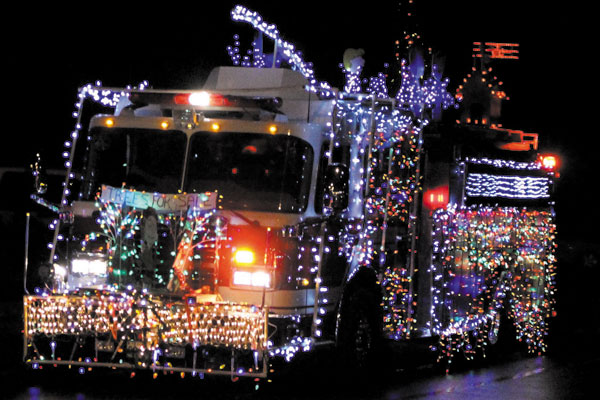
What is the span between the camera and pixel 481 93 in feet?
49.4

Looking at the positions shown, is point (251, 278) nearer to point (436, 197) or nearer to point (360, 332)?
point (360, 332)

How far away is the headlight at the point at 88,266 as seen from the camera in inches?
398

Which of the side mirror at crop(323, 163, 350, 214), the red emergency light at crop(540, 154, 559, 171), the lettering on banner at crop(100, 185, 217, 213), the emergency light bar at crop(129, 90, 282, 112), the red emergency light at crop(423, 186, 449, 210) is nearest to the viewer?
the lettering on banner at crop(100, 185, 217, 213)

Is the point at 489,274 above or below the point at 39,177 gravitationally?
below

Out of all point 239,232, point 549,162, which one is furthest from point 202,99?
point 549,162

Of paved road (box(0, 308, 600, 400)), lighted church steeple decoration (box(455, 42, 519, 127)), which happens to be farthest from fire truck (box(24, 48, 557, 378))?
lighted church steeple decoration (box(455, 42, 519, 127))

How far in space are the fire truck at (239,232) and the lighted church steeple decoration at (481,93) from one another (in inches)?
94.7

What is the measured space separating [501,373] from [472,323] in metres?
0.89

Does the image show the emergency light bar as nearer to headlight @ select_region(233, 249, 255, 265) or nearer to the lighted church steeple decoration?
headlight @ select_region(233, 249, 255, 265)

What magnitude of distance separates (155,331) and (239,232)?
3.99 feet

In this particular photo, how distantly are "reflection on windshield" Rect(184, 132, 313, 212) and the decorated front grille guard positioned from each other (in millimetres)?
1286

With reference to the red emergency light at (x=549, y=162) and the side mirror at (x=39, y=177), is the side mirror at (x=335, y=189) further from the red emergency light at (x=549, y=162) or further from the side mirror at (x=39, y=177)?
the red emergency light at (x=549, y=162)

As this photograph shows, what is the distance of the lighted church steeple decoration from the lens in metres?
15.0

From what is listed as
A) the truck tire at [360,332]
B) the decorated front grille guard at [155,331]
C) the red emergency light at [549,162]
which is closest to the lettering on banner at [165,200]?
the decorated front grille guard at [155,331]
